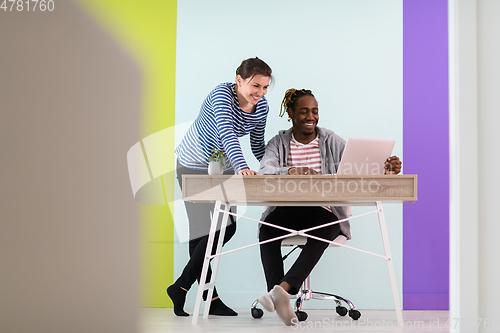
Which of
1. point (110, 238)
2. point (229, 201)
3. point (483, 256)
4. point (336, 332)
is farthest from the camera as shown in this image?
point (229, 201)

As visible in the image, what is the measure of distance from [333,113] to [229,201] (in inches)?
45.3

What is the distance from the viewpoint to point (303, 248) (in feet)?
6.60

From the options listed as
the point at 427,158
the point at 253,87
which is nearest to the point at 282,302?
the point at 253,87

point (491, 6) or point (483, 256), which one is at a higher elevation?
point (491, 6)

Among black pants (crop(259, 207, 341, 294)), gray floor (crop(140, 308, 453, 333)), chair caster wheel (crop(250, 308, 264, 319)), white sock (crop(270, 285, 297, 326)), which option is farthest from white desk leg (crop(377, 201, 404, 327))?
chair caster wheel (crop(250, 308, 264, 319))

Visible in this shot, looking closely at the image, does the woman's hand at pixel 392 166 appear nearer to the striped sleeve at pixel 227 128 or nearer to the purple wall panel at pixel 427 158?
the striped sleeve at pixel 227 128

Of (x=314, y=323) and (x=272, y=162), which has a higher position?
(x=272, y=162)

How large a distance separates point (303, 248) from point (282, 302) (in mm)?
365

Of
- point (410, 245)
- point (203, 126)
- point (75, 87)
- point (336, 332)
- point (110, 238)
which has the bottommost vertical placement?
point (336, 332)

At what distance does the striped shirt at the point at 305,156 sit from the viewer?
2326mm

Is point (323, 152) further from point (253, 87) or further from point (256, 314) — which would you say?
point (256, 314)

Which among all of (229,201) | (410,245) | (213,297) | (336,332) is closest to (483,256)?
(336,332)

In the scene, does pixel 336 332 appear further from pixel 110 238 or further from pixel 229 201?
pixel 110 238

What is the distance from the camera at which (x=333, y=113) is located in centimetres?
279
